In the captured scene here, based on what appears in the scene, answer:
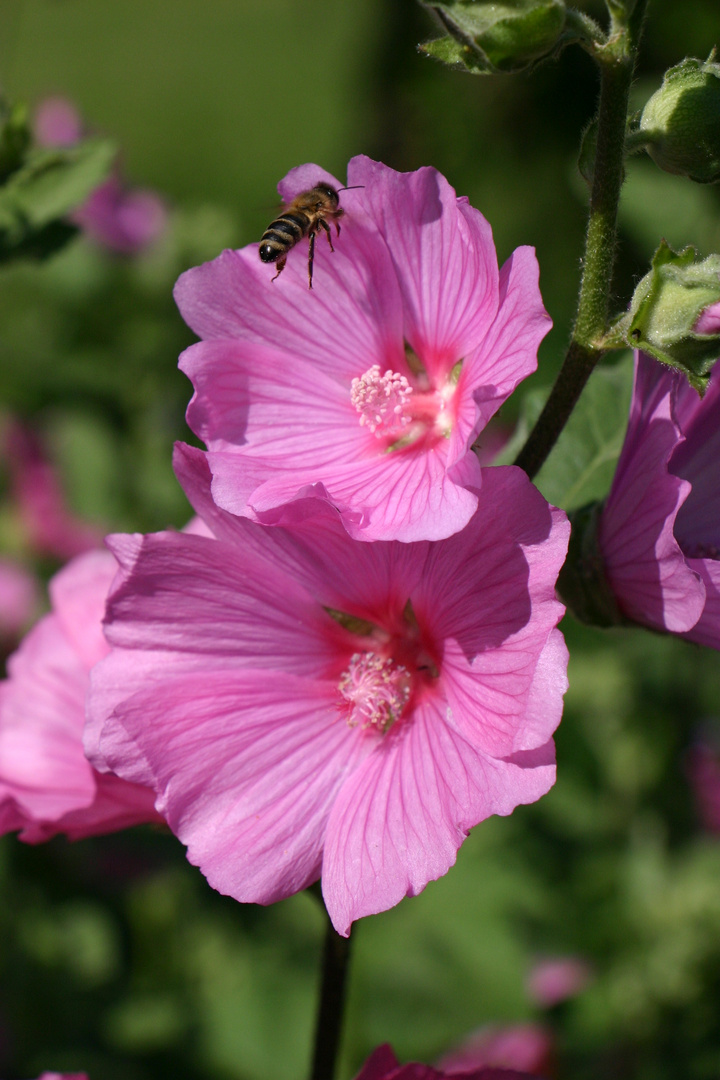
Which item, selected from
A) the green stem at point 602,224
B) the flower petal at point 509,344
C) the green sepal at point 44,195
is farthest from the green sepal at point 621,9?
the green sepal at point 44,195

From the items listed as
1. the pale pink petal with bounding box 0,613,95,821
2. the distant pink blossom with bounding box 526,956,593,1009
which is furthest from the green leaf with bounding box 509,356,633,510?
the distant pink blossom with bounding box 526,956,593,1009

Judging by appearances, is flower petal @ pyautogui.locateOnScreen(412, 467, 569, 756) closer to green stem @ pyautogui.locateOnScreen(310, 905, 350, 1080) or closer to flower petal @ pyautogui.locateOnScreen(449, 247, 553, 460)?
flower petal @ pyautogui.locateOnScreen(449, 247, 553, 460)

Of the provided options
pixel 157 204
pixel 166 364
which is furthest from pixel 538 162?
pixel 166 364

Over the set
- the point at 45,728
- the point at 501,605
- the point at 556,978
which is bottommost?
the point at 556,978

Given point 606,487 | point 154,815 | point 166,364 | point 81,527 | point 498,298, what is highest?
point 498,298

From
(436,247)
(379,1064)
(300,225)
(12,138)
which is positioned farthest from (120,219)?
(379,1064)

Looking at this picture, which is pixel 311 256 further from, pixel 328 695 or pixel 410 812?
pixel 410 812

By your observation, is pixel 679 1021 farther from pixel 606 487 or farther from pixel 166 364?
pixel 166 364
